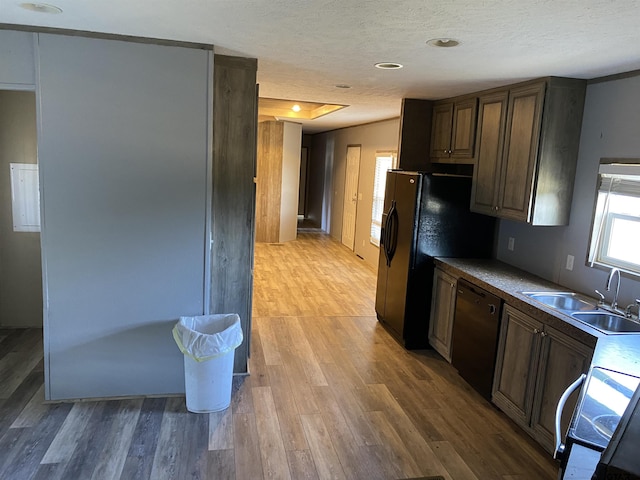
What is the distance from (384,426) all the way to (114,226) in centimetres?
218

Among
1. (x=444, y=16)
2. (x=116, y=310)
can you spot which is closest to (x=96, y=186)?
(x=116, y=310)

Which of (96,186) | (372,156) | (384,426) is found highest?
(372,156)

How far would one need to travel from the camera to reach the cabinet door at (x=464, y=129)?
406 centimetres

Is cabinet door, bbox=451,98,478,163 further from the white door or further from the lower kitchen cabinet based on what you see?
the white door

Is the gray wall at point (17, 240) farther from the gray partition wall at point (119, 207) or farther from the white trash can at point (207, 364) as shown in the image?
the white trash can at point (207, 364)

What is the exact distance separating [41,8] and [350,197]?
7117mm

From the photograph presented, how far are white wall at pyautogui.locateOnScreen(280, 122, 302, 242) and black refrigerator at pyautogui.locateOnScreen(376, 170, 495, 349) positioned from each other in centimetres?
489

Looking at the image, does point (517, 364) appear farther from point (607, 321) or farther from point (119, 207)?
point (119, 207)

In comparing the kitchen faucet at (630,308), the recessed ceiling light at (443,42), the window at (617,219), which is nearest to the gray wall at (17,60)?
the recessed ceiling light at (443,42)

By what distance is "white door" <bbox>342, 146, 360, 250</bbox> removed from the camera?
877cm

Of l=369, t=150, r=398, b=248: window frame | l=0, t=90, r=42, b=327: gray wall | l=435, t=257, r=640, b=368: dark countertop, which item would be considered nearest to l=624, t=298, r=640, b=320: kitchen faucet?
l=435, t=257, r=640, b=368: dark countertop

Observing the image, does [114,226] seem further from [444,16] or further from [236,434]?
[444,16]

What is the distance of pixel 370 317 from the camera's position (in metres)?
5.13

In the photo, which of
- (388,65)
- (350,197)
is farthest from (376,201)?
(388,65)
